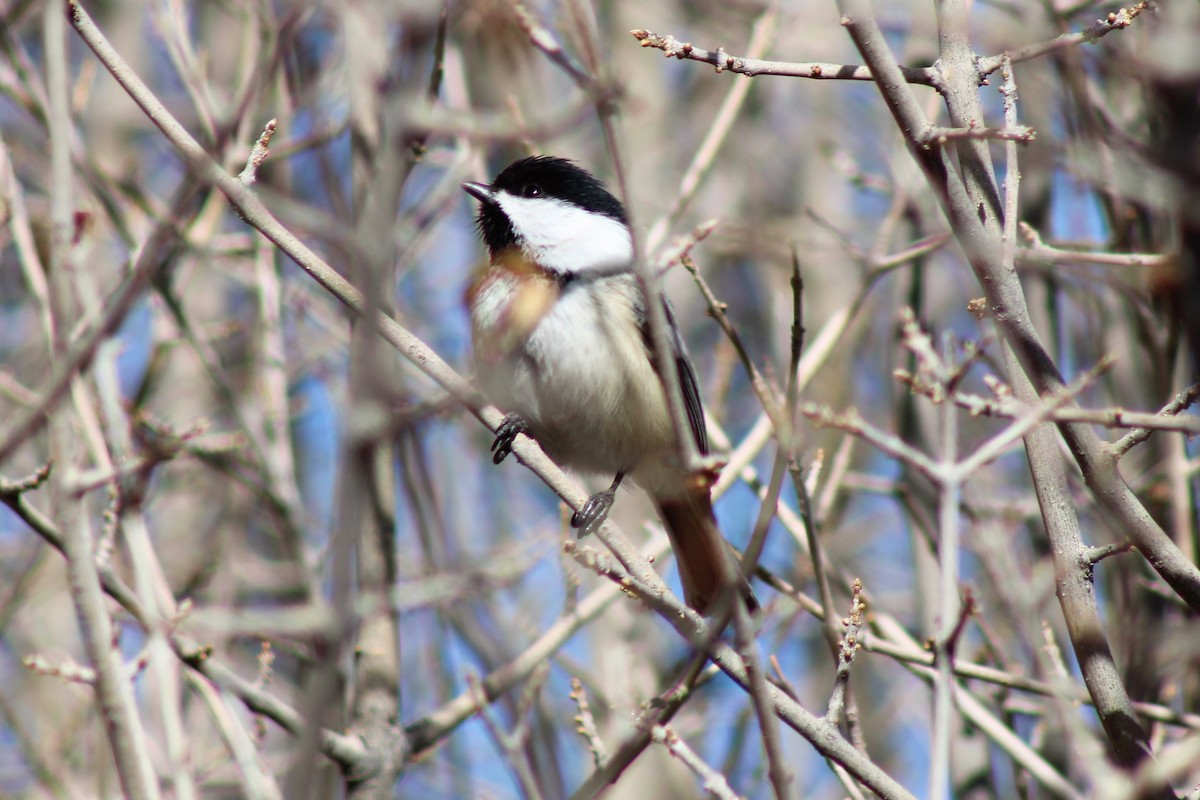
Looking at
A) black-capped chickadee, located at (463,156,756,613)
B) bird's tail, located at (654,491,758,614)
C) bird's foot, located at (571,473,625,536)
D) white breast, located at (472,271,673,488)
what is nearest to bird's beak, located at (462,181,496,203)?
black-capped chickadee, located at (463,156,756,613)

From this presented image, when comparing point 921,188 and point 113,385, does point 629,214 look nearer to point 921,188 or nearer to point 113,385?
point 113,385

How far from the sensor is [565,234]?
4359 mm

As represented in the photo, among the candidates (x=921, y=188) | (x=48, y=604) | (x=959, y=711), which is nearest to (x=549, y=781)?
(x=959, y=711)

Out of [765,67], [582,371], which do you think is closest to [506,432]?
[582,371]

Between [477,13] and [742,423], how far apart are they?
3614 millimetres

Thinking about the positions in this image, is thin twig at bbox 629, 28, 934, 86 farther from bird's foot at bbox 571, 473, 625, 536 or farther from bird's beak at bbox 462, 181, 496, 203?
bird's beak at bbox 462, 181, 496, 203

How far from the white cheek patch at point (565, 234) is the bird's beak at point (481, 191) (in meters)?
0.04

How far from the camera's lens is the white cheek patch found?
4.21m

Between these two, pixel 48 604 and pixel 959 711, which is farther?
pixel 48 604

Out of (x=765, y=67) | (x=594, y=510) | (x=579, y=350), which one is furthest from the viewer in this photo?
(x=594, y=510)

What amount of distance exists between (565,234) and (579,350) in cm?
63

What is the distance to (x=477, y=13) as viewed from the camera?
5.20m

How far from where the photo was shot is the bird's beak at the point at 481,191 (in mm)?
4293

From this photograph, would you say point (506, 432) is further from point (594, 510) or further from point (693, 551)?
point (693, 551)
